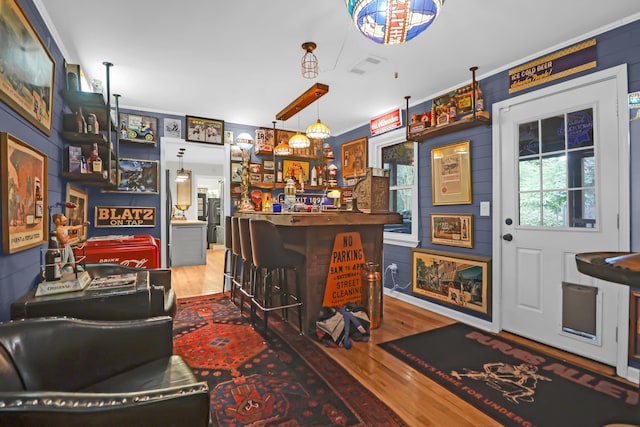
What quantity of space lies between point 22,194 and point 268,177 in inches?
142

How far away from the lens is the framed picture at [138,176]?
4.25m

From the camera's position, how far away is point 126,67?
3.14m

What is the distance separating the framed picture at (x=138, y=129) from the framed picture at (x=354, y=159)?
9.61ft

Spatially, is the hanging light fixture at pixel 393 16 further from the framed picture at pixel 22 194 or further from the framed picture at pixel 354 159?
the framed picture at pixel 354 159

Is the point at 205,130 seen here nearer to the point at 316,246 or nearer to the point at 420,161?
the point at 316,246

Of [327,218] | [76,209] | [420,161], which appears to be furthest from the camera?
[420,161]

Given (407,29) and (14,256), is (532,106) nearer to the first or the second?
(407,29)

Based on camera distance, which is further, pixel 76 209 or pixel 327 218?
pixel 76 209

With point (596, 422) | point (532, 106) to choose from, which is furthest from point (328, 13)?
point (596, 422)

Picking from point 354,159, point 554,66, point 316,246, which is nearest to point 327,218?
point 316,246

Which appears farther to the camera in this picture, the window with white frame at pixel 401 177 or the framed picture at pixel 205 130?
the framed picture at pixel 205 130

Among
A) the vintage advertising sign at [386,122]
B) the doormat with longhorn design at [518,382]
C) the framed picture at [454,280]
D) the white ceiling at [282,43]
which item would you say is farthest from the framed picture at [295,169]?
the doormat with longhorn design at [518,382]

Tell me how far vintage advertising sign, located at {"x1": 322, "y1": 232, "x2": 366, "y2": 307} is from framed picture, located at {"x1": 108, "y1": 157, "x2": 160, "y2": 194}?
2.92 meters

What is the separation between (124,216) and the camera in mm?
4230
